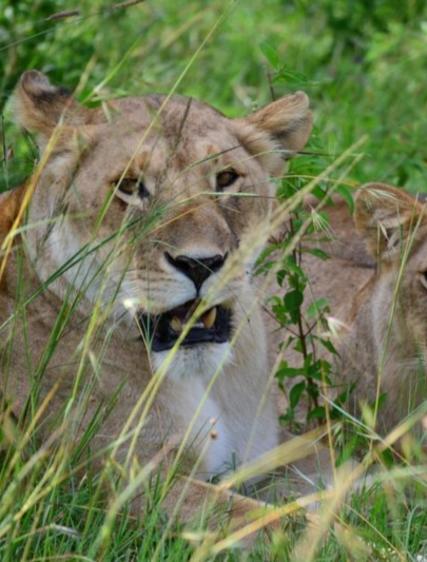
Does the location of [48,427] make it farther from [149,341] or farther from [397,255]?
[397,255]

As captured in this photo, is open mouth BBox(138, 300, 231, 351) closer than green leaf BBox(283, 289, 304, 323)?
Yes

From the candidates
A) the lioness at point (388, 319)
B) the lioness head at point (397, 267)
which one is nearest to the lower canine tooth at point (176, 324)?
the lioness at point (388, 319)

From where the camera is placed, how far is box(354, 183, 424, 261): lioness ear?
432cm

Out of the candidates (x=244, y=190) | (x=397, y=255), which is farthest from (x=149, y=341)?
(x=397, y=255)

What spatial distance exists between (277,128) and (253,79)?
2943 mm

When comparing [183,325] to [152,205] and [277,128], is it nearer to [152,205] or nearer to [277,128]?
[152,205]

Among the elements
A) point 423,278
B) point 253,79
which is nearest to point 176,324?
point 423,278

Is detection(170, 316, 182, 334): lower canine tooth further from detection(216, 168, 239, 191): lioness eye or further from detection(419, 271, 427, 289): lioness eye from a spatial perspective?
detection(419, 271, 427, 289): lioness eye

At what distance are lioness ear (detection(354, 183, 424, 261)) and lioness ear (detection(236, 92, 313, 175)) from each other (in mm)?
309

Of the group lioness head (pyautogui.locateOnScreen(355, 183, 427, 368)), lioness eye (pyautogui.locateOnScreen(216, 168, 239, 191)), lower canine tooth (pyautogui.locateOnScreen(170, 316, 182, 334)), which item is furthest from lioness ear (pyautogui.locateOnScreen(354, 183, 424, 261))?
lower canine tooth (pyautogui.locateOnScreen(170, 316, 182, 334))

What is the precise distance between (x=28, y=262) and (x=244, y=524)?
0.84 m

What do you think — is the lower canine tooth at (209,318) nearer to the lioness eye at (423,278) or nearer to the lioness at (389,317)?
the lioness at (389,317)

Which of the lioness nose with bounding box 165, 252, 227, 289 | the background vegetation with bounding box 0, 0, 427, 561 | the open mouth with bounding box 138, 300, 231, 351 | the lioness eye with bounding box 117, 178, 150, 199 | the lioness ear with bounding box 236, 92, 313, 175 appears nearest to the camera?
the background vegetation with bounding box 0, 0, 427, 561

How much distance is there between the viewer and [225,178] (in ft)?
Answer: 12.4
